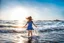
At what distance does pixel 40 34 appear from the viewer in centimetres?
221

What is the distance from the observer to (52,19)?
2254mm

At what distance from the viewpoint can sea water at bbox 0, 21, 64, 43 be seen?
7.07ft

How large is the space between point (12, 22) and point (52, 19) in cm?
54

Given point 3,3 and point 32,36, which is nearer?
point 32,36

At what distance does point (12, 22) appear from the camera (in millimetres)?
2271

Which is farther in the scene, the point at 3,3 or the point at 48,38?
the point at 3,3

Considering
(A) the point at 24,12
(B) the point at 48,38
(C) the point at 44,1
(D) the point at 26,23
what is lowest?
(B) the point at 48,38

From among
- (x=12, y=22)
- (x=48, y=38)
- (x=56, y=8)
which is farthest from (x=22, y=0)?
(x=48, y=38)

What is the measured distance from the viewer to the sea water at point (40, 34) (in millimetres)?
2156

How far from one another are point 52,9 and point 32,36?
1.49ft

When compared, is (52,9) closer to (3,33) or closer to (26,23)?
(26,23)

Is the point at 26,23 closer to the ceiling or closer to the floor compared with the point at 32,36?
closer to the ceiling

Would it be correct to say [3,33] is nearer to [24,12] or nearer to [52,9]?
[24,12]

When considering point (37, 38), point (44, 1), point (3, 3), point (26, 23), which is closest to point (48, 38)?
point (37, 38)
